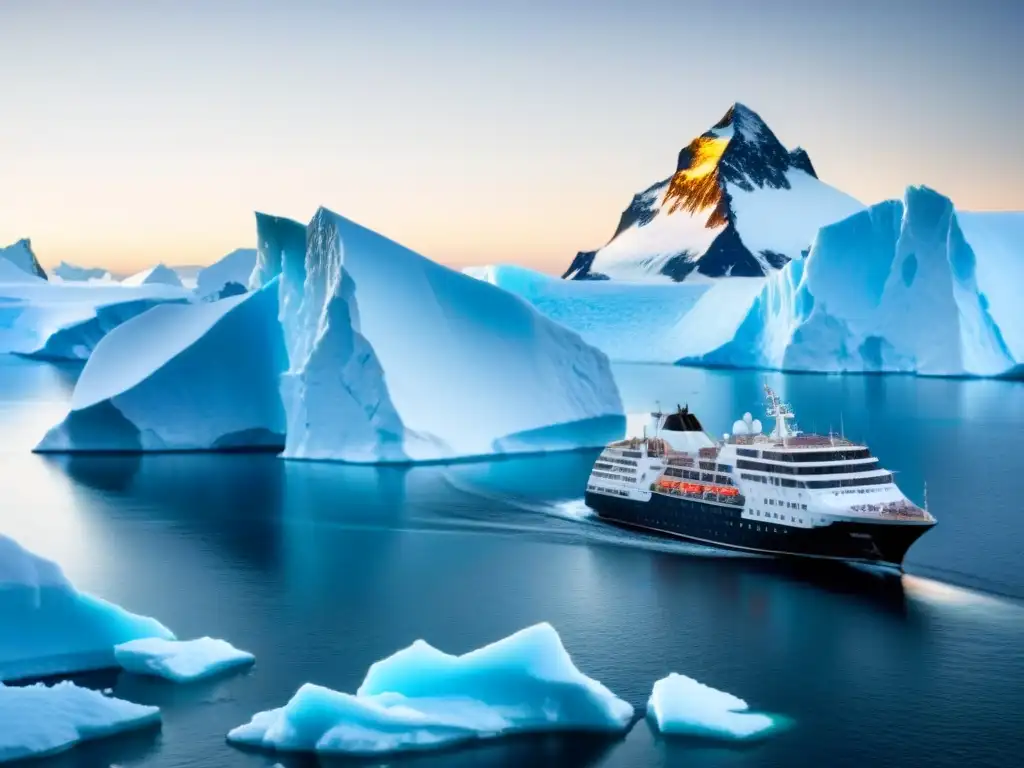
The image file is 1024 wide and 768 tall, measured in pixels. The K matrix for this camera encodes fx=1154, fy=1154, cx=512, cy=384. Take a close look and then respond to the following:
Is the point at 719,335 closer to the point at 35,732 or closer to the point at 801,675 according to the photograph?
the point at 801,675

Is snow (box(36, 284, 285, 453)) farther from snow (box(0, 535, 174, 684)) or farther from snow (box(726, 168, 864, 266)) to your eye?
snow (box(726, 168, 864, 266))

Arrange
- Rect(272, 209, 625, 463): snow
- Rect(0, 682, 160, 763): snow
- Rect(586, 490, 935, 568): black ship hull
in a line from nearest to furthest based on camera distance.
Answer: Rect(0, 682, 160, 763): snow → Rect(586, 490, 935, 568): black ship hull → Rect(272, 209, 625, 463): snow

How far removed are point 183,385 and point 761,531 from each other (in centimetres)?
1765

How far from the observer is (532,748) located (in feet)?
36.5

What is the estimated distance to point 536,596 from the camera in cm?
1684

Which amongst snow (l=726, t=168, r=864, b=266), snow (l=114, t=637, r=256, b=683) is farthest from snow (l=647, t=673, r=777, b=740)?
snow (l=726, t=168, r=864, b=266)

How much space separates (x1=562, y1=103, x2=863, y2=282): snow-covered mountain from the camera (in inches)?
3807

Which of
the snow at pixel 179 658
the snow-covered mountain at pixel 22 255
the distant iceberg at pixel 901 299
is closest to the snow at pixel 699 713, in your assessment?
the snow at pixel 179 658

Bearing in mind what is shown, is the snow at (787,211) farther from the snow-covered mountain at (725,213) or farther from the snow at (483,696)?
the snow at (483,696)

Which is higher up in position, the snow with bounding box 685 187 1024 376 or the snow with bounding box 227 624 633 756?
the snow with bounding box 685 187 1024 376

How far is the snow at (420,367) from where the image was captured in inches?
1149

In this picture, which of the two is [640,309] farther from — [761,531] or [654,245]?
[761,531]

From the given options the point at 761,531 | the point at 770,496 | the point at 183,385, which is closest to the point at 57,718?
the point at 761,531

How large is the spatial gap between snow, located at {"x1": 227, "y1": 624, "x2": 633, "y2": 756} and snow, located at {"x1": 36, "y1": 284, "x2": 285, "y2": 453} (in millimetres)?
20630
